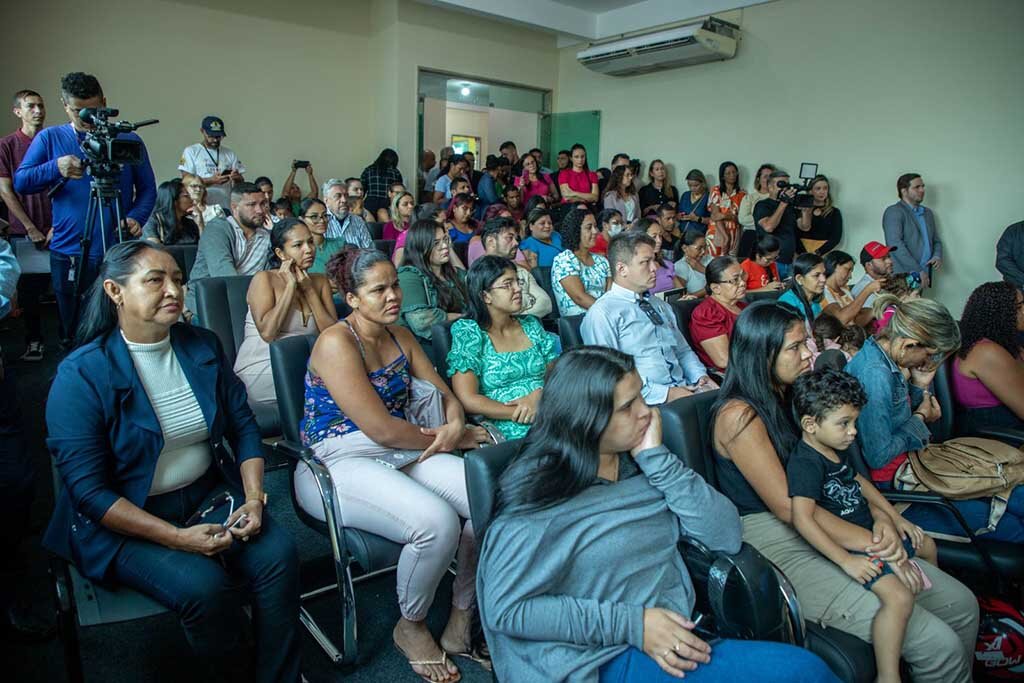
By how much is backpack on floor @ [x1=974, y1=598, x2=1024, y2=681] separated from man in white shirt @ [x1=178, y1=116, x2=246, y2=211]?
5.76 m

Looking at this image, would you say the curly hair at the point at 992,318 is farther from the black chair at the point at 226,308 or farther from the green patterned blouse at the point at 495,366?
the black chair at the point at 226,308

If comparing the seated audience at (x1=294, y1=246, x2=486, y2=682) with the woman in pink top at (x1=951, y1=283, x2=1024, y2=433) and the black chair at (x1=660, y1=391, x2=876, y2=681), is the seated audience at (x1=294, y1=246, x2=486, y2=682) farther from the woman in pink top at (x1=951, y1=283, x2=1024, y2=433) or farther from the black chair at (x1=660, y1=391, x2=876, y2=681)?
the woman in pink top at (x1=951, y1=283, x2=1024, y2=433)

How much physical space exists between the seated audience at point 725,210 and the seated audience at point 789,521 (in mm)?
4771

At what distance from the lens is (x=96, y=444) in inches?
60.0

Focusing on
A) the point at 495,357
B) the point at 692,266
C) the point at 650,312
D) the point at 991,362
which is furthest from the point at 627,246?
the point at 692,266

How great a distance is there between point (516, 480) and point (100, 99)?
9.41ft

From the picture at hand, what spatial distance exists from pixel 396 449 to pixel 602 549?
2.89 ft

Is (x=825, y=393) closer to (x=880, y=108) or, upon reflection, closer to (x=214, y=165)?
(x=214, y=165)

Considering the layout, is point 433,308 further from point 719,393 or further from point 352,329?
point 719,393

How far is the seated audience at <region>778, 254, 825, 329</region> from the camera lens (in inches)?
151

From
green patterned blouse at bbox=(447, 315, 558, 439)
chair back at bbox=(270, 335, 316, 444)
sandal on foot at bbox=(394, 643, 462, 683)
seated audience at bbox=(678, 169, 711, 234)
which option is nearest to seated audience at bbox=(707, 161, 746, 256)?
seated audience at bbox=(678, 169, 711, 234)

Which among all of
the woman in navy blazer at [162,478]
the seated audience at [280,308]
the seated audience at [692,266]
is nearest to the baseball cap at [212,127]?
the seated audience at [280,308]

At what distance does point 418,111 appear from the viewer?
8500 millimetres

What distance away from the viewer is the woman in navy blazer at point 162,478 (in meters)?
1.50
